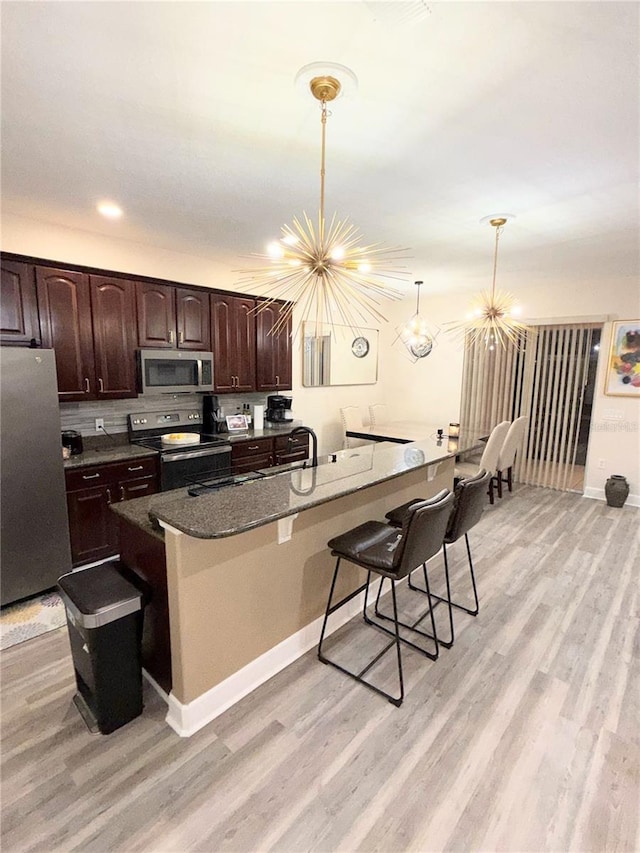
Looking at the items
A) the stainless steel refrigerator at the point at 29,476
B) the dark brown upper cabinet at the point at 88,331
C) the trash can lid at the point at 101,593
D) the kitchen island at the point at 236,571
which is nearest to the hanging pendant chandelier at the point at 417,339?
the dark brown upper cabinet at the point at 88,331

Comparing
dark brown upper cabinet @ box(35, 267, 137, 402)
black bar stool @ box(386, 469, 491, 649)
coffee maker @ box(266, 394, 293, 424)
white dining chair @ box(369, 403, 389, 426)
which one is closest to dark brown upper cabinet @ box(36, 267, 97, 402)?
dark brown upper cabinet @ box(35, 267, 137, 402)

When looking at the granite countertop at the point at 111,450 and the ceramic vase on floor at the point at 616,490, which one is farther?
the ceramic vase on floor at the point at 616,490

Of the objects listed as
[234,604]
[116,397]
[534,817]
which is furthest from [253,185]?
[534,817]

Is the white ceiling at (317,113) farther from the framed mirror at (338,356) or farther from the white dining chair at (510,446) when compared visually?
the framed mirror at (338,356)

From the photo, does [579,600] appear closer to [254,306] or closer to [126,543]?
[126,543]

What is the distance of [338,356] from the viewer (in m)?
6.11

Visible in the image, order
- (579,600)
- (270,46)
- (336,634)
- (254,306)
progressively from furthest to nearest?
(254,306)
(579,600)
(336,634)
(270,46)

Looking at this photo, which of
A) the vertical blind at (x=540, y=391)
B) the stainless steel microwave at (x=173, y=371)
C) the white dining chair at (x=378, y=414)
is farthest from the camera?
the white dining chair at (x=378, y=414)

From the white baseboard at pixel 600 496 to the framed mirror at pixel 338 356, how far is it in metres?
3.44

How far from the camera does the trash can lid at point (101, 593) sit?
174 cm

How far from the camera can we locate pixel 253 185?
2.54m

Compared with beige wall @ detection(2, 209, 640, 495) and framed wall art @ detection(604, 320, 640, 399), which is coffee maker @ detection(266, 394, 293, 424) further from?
framed wall art @ detection(604, 320, 640, 399)

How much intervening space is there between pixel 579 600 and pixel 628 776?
4.72ft

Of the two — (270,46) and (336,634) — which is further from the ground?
(270,46)
